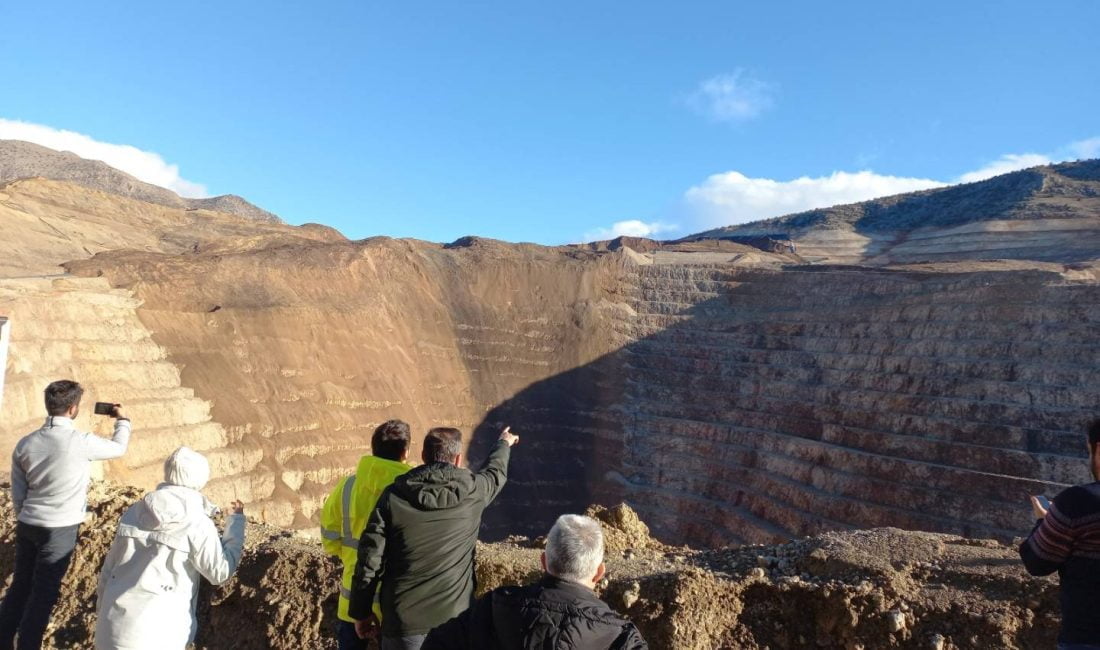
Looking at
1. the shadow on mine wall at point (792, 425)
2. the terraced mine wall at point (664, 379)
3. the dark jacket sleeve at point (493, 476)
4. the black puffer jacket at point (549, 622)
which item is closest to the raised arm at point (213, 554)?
the dark jacket sleeve at point (493, 476)

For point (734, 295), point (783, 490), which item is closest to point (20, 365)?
point (783, 490)

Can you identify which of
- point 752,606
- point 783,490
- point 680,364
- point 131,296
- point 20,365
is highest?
point 131,296

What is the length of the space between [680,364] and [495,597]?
25980mm

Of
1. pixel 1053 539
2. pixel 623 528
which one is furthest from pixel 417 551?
pixel 623 528

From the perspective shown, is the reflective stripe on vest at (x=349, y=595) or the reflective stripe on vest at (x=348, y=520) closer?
the reflective stripe on vest at (x=349, y=595)

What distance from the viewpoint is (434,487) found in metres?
3.14

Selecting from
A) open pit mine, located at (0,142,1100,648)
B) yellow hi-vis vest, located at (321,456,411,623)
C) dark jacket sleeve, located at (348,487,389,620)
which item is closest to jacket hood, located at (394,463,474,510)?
dark jacket sleeve, located at (348,487,389,620)

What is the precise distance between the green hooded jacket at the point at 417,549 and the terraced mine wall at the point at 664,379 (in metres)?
15.6

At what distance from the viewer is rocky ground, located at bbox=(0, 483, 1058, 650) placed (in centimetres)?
418

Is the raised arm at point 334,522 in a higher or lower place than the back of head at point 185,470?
lower

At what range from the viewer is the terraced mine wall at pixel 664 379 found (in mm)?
17641

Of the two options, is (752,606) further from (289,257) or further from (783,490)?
(289,257)

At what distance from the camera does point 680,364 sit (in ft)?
90.8

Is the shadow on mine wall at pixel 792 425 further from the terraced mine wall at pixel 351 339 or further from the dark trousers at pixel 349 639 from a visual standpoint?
the dark trousers at pixel 349 639
